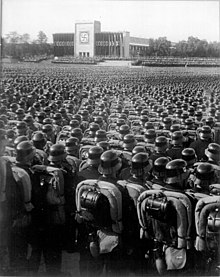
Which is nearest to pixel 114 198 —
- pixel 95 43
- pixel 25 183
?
pixel 25 183

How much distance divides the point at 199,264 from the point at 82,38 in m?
2.39

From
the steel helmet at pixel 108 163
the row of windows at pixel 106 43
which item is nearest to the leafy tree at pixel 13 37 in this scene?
the row of windows at pixel 106 43

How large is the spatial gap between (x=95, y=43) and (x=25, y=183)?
6.45ft

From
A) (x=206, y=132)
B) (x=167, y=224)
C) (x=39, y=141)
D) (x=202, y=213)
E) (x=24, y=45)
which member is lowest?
(x=167, y=224)

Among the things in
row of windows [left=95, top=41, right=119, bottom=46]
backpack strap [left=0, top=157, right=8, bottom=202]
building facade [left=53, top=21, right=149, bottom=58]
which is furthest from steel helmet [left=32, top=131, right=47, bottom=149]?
row of windows [left=95, top=41, right=119, bottom=46]

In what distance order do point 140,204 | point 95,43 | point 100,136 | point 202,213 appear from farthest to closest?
point 100,136 → point 95,43 → point 140,204 → point 202,213

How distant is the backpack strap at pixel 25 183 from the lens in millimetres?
3178

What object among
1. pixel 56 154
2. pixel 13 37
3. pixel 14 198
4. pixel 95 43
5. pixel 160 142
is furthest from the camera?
pixel 95 43

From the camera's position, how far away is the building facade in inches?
150

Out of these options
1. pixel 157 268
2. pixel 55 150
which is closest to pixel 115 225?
Answer: pixel 157 268

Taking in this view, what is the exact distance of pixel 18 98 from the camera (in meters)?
6.47

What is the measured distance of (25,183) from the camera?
3178 mm

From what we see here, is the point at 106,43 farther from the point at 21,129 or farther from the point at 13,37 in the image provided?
the point at 21,129

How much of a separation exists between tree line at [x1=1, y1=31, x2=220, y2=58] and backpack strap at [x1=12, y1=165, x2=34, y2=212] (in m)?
1.12
